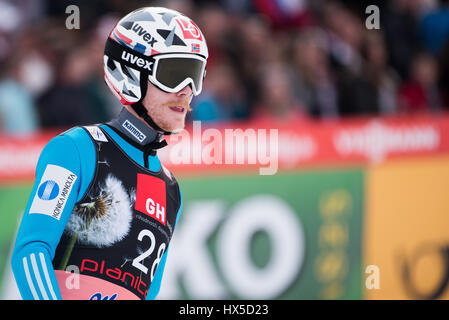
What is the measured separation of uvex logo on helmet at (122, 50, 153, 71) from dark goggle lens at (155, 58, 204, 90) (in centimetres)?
4

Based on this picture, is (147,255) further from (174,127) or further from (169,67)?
(169,67)

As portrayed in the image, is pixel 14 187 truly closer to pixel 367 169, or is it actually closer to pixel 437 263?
pixel 367 169

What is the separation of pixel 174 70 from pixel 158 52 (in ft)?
0.32

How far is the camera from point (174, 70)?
11.5 ft

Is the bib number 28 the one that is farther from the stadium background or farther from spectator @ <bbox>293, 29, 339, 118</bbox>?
spectator @ <bbox>293, 29, 339, 118</bbox>

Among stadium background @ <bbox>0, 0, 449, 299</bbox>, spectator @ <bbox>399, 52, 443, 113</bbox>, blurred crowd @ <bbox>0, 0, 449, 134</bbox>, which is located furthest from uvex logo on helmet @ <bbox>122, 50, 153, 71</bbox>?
spectator @ <bbox>399, 52, 443, 113</bbox>

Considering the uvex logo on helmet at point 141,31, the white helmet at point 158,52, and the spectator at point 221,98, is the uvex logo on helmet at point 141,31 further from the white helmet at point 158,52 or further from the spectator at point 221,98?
the spectator at point 221,98

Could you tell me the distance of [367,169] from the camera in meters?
8.20

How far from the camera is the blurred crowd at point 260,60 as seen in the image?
7.86m

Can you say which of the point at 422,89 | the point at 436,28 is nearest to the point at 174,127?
the point at 422,89

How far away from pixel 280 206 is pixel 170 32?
14.9ft

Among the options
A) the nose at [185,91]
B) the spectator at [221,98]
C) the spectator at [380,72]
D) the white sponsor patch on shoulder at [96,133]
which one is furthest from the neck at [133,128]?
the spectator at [380,72]
